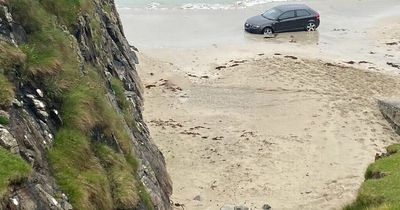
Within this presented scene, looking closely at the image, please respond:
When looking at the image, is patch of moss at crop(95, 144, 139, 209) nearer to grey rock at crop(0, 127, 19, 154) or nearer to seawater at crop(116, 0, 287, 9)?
grey rock at crop(0, 127, 19, 154)

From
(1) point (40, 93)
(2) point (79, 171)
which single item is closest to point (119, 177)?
(2) point (79, 171)

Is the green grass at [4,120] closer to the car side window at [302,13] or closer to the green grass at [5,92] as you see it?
the green grass at [5,92]

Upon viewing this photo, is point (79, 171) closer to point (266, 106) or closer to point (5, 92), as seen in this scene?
point (5, 92)

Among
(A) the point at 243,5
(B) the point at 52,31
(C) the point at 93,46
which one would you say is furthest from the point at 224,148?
(A) the point at 243,5

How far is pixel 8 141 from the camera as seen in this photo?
26.5ft

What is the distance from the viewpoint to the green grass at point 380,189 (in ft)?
37.5

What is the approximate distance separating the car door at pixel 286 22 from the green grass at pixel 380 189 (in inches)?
842

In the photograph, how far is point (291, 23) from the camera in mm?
34500

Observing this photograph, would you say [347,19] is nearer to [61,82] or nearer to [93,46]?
[93,46]

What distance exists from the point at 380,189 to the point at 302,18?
23988 millimetres

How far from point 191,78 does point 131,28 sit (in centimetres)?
1094

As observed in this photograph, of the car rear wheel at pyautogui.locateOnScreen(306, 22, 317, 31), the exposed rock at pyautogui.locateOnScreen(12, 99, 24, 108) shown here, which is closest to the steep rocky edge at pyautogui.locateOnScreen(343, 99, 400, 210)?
the exposed rock at pyautogui.locateOnScreen(12, 99, 24, 108)

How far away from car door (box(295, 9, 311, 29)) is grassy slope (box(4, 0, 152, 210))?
2437 cm

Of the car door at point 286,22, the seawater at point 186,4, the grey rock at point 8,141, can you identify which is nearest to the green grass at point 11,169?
the grey rock at point 8,141
